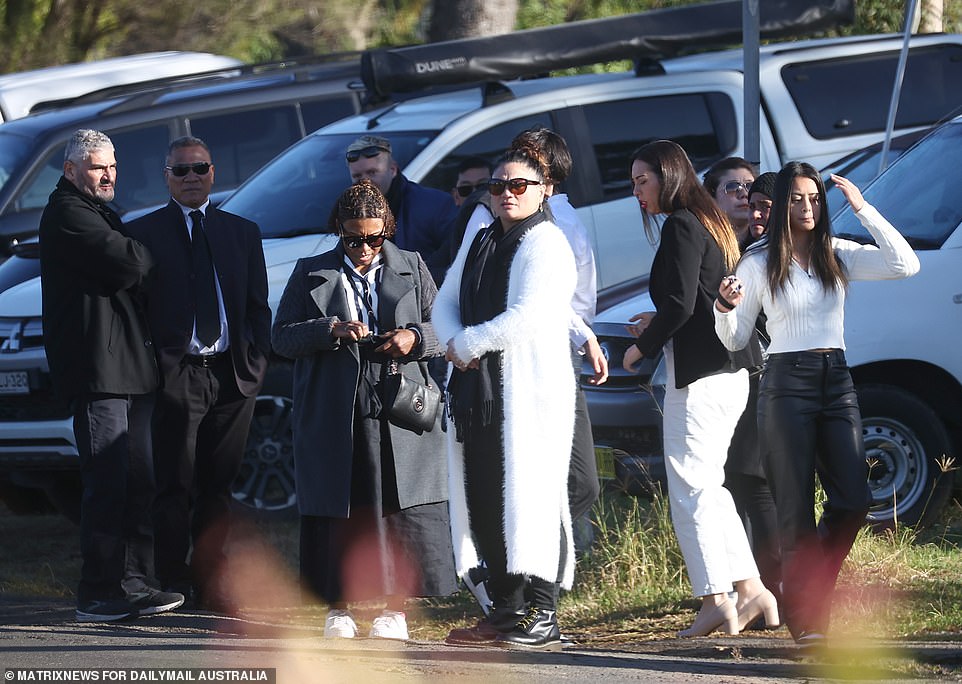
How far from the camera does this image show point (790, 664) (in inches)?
226

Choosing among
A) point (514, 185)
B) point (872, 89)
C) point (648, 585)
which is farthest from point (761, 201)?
point (872, 89)

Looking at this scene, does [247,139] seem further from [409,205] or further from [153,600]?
[153,600]

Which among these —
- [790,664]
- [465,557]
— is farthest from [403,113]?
[790,664]

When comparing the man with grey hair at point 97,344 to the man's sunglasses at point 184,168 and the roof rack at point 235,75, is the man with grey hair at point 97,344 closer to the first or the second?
the man's sunglasses at point 184,168

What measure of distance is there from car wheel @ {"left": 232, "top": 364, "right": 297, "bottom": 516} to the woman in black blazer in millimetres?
2571

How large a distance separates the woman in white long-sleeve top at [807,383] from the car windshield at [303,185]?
3402 millimetres

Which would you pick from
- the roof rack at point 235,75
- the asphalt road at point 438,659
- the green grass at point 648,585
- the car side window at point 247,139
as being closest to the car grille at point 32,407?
the green grass at point 648,585

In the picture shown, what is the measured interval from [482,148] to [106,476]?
3.23 m

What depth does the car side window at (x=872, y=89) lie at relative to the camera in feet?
33.2

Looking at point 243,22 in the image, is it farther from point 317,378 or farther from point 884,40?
point 317,378

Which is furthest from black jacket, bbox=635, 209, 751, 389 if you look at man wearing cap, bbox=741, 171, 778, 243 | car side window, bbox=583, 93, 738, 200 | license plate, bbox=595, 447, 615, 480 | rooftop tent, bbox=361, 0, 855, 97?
rooftop tent, bbox=361, 0, 855, 97

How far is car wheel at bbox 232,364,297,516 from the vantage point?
27.1 ft

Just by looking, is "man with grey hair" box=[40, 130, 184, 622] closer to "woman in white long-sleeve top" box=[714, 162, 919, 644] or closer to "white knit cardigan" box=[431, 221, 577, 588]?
"white knit cardigan" box=[431, 221, 577, 588]

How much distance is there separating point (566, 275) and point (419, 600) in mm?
2124
